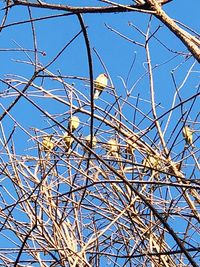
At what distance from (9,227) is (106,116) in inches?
16.5

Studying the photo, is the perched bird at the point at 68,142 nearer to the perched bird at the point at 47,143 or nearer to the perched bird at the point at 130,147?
the perched bird at the point at 47,143

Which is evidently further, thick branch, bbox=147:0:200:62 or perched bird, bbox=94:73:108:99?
perched bird, bbox=94:73:108:99

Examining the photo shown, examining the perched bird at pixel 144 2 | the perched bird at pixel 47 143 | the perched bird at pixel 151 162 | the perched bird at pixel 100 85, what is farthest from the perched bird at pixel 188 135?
the perched bird at pixel 144 2

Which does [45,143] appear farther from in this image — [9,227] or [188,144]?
[188,144]

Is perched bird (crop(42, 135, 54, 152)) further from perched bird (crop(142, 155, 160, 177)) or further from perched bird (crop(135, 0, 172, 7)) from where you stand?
perched bird (crop(135, 0, 172, 7))

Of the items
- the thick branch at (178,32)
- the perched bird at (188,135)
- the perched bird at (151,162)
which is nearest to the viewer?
the thick branch at (178,32)

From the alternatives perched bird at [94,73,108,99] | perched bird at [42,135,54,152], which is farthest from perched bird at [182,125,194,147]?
perched bird at [42,135,54,152]

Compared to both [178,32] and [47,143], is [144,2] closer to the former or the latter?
[178,32]

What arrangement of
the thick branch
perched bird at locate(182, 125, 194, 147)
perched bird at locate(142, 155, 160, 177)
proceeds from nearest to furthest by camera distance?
1. the thick branch
2. perched bird at locate(142, 155, 160, 177)
3. perched bird at locate(182, 125, 194, 147)

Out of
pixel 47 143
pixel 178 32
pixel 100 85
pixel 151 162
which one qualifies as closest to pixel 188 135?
pixel 151 162

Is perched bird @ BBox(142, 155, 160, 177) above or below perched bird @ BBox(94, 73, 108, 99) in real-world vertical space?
below

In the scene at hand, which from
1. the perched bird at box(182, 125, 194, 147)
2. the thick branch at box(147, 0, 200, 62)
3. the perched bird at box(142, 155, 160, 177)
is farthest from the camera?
the perched bird at box(182, 125, 194, 147)

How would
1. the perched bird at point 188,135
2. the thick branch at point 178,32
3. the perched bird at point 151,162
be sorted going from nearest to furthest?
the thick branch at point 178,32, the perched bird at point 151,162, the perched bird at point 188,135

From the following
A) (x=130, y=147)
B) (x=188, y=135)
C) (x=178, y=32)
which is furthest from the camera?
(x=188, y=135)
